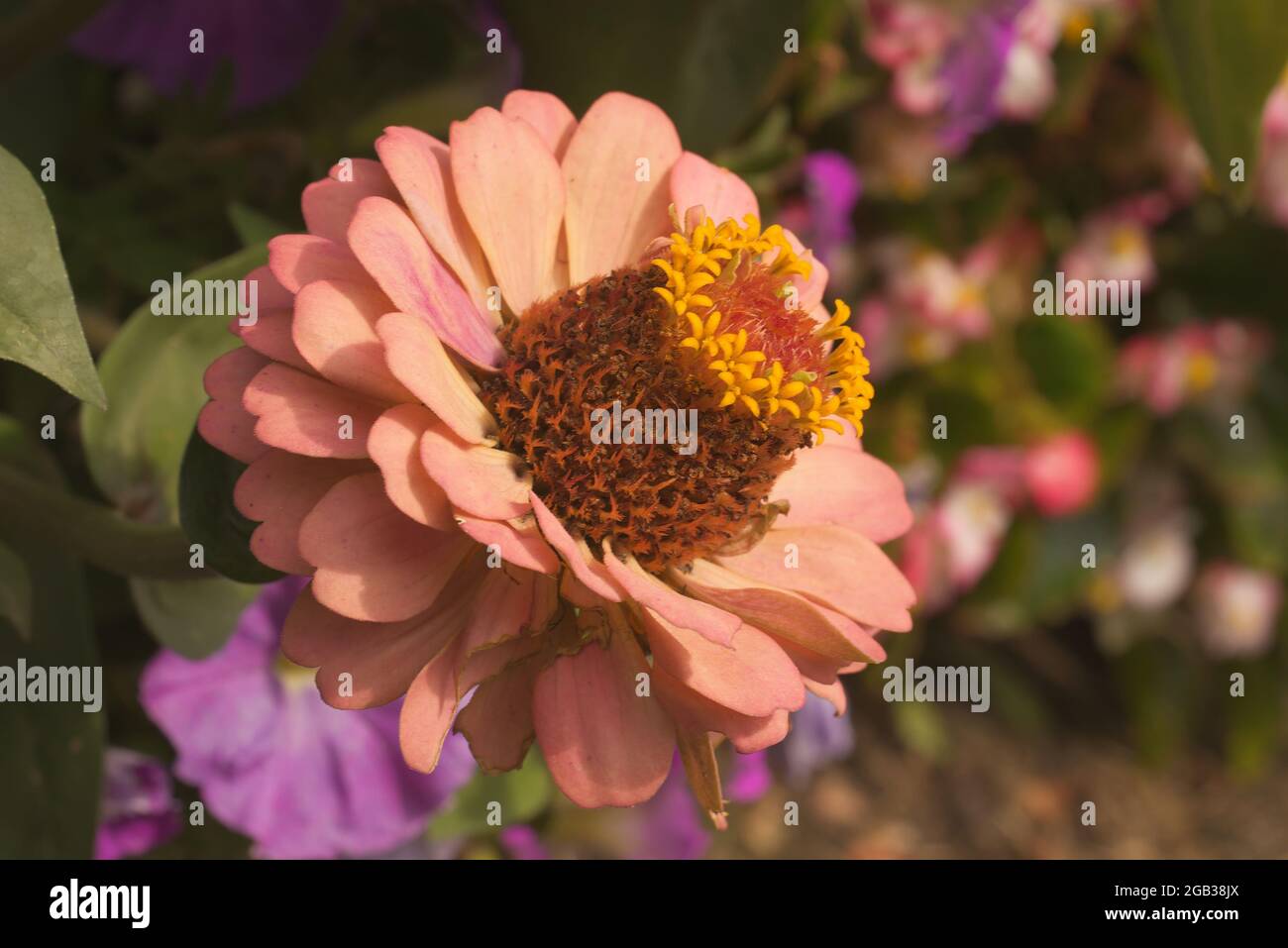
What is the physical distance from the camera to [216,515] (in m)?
0.45

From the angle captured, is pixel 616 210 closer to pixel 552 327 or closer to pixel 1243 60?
pixel 552 327

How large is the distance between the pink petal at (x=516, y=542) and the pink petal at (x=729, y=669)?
39mm

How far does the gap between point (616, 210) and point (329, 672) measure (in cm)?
21

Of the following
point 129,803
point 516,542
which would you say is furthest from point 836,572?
point 129,803

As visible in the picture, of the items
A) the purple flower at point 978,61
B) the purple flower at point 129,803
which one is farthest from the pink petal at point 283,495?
the purple flower at point 978,61

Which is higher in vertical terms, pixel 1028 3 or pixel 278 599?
pixel 1028 3

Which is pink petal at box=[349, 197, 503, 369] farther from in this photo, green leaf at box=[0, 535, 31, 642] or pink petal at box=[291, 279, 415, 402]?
green leaf at box=[0, 535, 31, 642]

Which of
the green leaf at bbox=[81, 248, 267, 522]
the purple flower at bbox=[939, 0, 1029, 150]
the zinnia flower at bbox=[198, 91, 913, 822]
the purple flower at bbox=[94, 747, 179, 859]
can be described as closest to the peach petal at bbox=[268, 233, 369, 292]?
the zinnia flower at bbox=[198, 91, 913, 822]

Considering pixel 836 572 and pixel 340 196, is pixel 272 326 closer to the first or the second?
pixel 340 196

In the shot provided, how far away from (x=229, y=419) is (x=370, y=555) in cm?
7

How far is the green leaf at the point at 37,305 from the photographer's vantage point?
38 cm

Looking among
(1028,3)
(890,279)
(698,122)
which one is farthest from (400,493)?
(890,279)

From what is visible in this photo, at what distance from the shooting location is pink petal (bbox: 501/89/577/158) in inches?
18.6

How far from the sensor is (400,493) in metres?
0.36
